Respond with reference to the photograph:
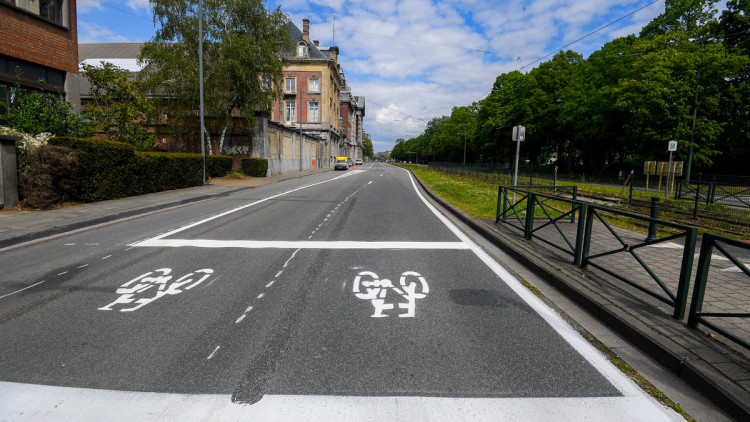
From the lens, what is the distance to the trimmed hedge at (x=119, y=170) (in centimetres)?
1130

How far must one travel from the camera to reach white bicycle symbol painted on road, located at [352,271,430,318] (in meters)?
4.32

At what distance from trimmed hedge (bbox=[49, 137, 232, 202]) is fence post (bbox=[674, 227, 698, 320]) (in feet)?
44.7

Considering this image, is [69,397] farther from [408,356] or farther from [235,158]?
[235,158]

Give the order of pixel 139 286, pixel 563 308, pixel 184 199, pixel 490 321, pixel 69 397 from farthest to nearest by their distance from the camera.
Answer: pixel 184 199, pixel 139 286, pixel 563 308, pixel 490 321, pixel 69 397

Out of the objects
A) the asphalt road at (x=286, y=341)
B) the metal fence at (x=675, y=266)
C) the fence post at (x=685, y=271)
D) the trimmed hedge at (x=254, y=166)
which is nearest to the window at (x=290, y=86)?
the trimmed hedge at (x=254, y=166)

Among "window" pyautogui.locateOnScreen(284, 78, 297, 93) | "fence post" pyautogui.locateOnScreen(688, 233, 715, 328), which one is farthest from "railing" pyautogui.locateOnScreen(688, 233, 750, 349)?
"window" pyautogui.locateOnScreen(284, 78, 297, 93)

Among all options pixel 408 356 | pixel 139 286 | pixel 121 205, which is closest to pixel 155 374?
pixel 408 356

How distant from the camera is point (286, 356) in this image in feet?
10.6

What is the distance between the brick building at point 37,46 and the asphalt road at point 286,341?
38.4ft

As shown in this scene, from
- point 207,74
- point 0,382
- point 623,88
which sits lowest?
point 0,382

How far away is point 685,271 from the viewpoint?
12.4 ft

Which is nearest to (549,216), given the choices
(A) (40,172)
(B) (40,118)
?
(A) (40,172)

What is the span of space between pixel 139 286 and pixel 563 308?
5.18 metres

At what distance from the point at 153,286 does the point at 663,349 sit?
18.0 feet
